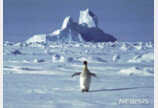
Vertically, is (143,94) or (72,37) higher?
(72,37)

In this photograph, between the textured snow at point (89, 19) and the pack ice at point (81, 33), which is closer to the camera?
the pack ice at point (81, 33)

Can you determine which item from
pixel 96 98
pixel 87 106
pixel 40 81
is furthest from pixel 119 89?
pixel 40 81

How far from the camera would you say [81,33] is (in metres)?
Answer: 40.0

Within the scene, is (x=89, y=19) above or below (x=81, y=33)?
above

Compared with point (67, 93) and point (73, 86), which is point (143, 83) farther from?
point (67, 93)

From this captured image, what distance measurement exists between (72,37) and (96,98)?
3354cm

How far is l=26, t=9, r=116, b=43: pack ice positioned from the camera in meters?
37.2

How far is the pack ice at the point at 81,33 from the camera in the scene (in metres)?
37.2

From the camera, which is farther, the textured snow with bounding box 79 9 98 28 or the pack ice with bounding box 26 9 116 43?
the textured snow with bounding box 79 9 98 28

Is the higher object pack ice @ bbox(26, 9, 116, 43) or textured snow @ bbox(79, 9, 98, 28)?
textured snow @ bbox(79, 9, 98, 28)

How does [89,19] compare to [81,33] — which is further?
[89,19]

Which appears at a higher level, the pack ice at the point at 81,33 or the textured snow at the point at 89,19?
the textured snow at the point at 89,19
